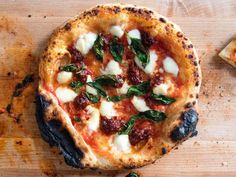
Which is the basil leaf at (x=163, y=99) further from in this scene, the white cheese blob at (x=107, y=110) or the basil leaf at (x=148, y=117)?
the white cheese blob at (x=107, y=110)

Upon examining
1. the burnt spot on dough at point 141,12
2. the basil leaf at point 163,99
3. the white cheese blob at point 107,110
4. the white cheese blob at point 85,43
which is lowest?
the white cheese blob at point 107,110

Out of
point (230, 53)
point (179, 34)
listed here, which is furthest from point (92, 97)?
point (230, 53)

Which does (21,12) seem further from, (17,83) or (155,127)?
(155,127)

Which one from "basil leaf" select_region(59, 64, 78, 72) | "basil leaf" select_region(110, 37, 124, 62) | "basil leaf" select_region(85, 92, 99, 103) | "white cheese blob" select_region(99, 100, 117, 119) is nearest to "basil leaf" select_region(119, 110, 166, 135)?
"white cheese blob" select_region(99, 100, 117, 119)

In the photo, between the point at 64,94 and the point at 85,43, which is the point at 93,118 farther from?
the point at 85,43

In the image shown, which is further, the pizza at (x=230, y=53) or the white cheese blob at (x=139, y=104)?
the pizza at (x=230, y=53)

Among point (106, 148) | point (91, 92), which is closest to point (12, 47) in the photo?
point (91, 92)

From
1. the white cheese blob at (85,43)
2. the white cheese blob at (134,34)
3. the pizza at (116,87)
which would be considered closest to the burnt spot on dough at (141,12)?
the pizza at (116,87)
